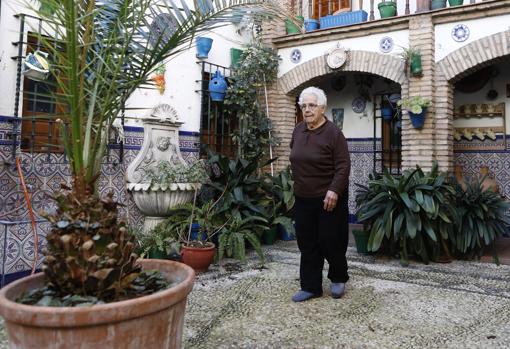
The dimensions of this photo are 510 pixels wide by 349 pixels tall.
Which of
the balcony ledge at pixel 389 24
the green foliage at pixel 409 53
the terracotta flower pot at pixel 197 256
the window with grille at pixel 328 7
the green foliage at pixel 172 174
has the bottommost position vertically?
the terracotta flower pot at pixel 197 256

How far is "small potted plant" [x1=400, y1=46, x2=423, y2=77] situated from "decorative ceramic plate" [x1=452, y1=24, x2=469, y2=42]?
20.1 inches

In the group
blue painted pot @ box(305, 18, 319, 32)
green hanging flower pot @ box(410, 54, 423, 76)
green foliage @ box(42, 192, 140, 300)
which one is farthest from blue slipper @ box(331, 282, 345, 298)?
blue painted pot @ box(305, 18, 319, 32)

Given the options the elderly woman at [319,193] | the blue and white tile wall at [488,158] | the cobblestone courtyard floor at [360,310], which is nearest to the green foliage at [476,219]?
the cobblestone courtyard floor at [360,310]

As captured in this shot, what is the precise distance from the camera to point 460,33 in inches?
225

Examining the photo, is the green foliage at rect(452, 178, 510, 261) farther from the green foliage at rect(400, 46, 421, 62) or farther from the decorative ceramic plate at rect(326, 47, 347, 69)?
the decorative ceramic plate at rect(326, 47, 347, 69)

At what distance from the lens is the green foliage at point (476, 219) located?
15.9 ft

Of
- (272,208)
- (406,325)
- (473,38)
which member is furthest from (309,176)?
(473,38)

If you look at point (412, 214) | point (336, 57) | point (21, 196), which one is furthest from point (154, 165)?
point (336, 57)

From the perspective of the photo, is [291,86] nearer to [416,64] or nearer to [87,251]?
[416,64]

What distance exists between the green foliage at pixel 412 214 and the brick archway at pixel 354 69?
189 centimetres

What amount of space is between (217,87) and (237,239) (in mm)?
2824

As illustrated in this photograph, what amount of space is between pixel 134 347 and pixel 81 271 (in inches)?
15.2

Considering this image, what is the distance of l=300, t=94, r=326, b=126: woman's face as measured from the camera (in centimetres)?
329

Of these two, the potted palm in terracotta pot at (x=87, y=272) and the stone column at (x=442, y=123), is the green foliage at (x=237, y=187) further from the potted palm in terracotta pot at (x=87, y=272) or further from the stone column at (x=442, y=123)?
the potted palm in terracotta pot at (x=87, y=272)
